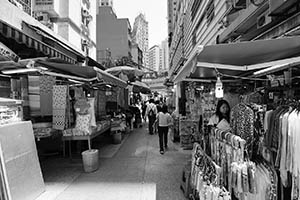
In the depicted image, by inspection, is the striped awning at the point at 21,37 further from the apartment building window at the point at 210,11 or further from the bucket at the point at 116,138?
the apartment building window at the point at 210,11

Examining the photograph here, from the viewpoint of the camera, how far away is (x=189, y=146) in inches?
305

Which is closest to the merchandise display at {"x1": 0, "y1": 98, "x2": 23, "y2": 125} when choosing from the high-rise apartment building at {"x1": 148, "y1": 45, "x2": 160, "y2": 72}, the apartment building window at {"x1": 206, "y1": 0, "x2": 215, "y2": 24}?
the apartment building window at {"x1": 206, "y1": 0, "x2": 215, "y2": 24}

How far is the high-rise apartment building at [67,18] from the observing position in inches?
440

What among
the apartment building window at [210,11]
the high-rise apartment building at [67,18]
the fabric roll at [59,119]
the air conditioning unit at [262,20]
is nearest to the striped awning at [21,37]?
the fabric roll at [59,119]

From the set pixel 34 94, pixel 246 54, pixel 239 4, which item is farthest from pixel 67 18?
pixel 246 54

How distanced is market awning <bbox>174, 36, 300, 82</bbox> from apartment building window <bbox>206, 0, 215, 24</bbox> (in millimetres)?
5271

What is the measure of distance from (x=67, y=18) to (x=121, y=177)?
10.9 m

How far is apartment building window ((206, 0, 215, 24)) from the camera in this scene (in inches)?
313

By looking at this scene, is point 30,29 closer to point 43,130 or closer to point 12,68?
point 12,68

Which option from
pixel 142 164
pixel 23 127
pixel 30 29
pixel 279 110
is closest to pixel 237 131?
pixel 279 110

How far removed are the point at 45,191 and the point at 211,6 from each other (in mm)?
8045

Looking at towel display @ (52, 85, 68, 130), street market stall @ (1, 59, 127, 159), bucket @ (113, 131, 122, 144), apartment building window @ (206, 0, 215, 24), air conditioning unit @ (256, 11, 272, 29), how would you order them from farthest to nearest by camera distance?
bucket @ (113, 131, 122, 144), apartment building window @ (206, 0, 215, 24), towel display @ (52, 85, 68, 130), street market stall @ (1, 59, 127, 159), air conditioning unit @ (256, 11, 272, 29)

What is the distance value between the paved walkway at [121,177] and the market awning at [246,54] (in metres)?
2.58

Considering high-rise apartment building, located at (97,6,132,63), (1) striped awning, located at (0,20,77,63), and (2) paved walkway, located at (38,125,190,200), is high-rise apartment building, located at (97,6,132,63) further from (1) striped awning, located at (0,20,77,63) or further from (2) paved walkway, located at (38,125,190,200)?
(2) paved walkway, located at (38,125,190,200)
